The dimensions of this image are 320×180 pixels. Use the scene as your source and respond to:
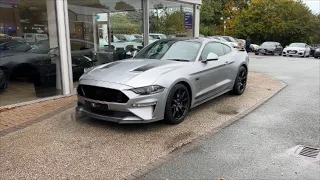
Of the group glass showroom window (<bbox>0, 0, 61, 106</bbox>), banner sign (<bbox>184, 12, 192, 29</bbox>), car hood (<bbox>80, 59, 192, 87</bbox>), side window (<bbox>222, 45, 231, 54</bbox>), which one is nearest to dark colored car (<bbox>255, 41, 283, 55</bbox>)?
banner sign (<bbox>184, 12, 192, 29</bbox>)

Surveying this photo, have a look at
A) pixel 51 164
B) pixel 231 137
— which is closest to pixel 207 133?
pixel 231 137

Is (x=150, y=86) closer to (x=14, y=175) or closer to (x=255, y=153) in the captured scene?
(x=255, y=153)

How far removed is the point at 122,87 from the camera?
450 cm

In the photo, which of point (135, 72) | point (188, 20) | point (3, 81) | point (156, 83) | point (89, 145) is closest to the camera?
point (89, 145)

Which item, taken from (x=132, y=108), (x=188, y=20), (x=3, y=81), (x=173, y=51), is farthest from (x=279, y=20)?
(x=132, y=108)

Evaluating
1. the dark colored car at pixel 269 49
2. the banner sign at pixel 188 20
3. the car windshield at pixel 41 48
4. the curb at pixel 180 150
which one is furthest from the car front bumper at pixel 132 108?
the dark colored car at pixel 269 49

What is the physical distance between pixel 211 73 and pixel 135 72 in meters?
1.81

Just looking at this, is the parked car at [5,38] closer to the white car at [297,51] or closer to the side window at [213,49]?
the side window at [213,49]

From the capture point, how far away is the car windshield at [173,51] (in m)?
5.76

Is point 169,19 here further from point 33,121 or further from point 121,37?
point 33,121

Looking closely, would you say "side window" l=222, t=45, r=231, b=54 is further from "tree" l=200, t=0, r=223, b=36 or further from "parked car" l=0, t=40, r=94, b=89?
"tree" l=200, t=0, r=223, b=36

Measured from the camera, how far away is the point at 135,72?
192 inches

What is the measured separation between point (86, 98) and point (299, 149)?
336cm

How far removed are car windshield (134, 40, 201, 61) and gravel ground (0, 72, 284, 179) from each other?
115 centimetres
